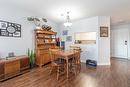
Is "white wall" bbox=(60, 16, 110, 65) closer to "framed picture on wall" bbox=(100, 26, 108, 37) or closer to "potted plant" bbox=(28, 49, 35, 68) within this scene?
"framed picture on wall" bbox=(100, 26, 108, 37)

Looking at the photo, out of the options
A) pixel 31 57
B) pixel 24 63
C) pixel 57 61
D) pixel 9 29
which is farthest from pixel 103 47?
pixel 9 29

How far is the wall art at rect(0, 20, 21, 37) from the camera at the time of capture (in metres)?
3.65

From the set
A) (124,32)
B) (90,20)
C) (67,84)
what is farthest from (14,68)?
(124,32)

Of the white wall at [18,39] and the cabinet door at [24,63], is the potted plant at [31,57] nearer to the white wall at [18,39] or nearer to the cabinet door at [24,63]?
the white wall at [18,39]

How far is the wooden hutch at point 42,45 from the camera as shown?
4754mm

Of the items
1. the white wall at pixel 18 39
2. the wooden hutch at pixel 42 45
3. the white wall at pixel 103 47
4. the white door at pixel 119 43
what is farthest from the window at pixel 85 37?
the white wall at pixel 18 39

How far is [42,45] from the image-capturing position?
5.21 m

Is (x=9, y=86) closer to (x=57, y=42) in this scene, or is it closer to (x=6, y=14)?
(x=6, y=14)

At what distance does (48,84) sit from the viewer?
9.61 ft

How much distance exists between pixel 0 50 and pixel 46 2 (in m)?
2.26

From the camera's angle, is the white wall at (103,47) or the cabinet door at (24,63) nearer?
the cabinet door at (24,63)

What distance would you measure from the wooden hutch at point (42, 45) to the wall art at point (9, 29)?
0.84 meters

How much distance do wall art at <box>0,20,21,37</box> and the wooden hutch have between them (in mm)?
836

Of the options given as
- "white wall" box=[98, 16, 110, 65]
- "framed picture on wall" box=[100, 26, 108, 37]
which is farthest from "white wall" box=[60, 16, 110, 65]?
"framed picture on wall" box=[100, 26, 108, 37]
